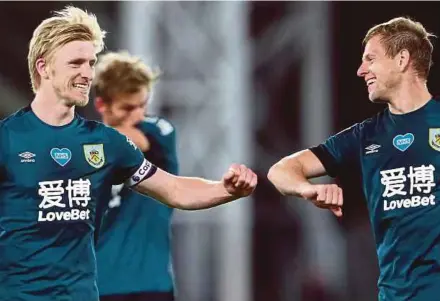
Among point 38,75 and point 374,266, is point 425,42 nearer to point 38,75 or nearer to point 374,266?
point 38,75

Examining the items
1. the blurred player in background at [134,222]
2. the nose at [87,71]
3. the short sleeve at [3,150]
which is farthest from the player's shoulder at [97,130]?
the blurred player in background at [134,222]

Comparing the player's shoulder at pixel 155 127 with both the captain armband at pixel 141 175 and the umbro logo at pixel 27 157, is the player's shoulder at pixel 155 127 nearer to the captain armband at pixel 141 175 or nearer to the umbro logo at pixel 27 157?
the captain armband at pixel 141 175

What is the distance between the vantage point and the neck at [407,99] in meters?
5.43

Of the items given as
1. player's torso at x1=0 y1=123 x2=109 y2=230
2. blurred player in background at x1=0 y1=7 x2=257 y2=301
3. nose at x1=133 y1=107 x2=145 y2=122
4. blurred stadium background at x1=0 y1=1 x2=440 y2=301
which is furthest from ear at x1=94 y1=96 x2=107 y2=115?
blurred stadium background at x1=0 y1=1 x2=440 y2=301

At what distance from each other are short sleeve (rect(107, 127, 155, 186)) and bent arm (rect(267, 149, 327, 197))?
0.57m

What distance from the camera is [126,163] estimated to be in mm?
5277

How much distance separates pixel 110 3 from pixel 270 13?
1910 mm

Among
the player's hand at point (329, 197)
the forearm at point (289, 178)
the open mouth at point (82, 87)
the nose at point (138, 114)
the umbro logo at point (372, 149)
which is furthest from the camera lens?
the nose at point (138, 114)

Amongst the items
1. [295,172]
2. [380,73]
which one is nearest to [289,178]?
[295,172]

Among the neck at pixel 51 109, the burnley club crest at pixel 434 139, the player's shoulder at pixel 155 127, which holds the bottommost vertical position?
the burnley club crest at pixel 434 139

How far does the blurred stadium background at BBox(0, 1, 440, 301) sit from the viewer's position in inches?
460

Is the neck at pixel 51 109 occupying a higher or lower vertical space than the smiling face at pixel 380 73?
lower

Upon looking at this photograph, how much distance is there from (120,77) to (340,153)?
1.77 m

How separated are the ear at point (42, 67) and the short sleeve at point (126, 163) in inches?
14.7
